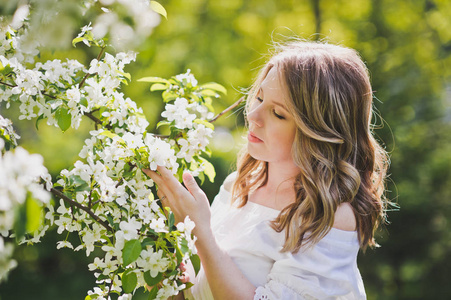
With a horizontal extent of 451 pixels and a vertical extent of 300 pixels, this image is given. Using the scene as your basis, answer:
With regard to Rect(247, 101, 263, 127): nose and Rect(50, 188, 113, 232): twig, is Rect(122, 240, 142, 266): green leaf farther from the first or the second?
Rect(247, 101, 263, 127): nose

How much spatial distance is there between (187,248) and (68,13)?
67 centimetres

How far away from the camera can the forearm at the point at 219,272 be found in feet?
5.28

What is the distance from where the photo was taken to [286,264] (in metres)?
1.66

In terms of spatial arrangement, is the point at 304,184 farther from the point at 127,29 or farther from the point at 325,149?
the point at 127,29

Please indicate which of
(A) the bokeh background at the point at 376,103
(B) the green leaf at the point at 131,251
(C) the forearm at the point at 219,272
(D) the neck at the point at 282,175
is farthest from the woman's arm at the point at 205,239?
(A) the bokeh background at the point at 376,103

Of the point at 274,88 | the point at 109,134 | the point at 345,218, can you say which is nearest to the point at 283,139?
the point at 274,88

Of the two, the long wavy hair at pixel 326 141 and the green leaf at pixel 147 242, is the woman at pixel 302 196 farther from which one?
the green leaf at pixel 147 242

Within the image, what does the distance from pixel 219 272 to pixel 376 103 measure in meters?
5.14

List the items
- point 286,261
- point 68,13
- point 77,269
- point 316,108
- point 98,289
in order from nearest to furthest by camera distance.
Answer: point 68,13, point 98,289, point 286,261, point 316,108, point 77,269

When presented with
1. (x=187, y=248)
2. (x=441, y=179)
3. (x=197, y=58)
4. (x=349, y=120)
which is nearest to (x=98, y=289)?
(x=187, y=248)

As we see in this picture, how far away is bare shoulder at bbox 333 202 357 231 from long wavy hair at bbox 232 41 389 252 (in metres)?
0.02

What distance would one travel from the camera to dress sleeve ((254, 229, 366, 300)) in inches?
64.4

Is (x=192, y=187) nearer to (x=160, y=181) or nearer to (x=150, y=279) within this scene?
(x=160, y=181)

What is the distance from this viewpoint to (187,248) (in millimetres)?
1301
